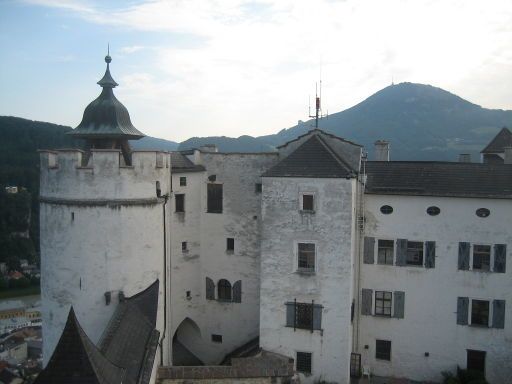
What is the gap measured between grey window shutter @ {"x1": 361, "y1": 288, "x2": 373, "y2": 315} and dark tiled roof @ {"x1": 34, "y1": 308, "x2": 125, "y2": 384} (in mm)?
13759

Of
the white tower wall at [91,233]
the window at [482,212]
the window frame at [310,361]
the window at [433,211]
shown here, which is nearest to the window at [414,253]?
the window at [433,211]

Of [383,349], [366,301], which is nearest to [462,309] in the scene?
[383,349]

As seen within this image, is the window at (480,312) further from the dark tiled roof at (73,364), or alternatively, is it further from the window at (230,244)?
the dark tiled roof at (73,364)

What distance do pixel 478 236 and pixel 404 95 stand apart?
566 feet

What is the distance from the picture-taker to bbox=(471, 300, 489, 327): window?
21.5 metres

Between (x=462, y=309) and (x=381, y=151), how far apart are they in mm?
9572

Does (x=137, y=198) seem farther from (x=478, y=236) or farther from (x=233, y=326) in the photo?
(x=478, y=236)

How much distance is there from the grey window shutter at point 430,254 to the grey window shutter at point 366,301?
2937mm

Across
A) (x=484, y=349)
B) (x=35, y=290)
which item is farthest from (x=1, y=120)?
(x=484, y=349)

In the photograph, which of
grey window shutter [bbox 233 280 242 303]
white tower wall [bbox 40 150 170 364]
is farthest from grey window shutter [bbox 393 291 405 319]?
white tower wall [bbox 40 150 170 364]

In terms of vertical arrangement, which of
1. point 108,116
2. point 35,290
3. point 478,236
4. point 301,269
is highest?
point 108,116

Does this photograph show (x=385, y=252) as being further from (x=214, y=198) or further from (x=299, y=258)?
(x=214, y=198)

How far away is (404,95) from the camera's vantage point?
183000 mm

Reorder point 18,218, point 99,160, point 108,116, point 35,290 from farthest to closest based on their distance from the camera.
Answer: point 18,218 → point 35,290 → point 108,116 → point 99,160
